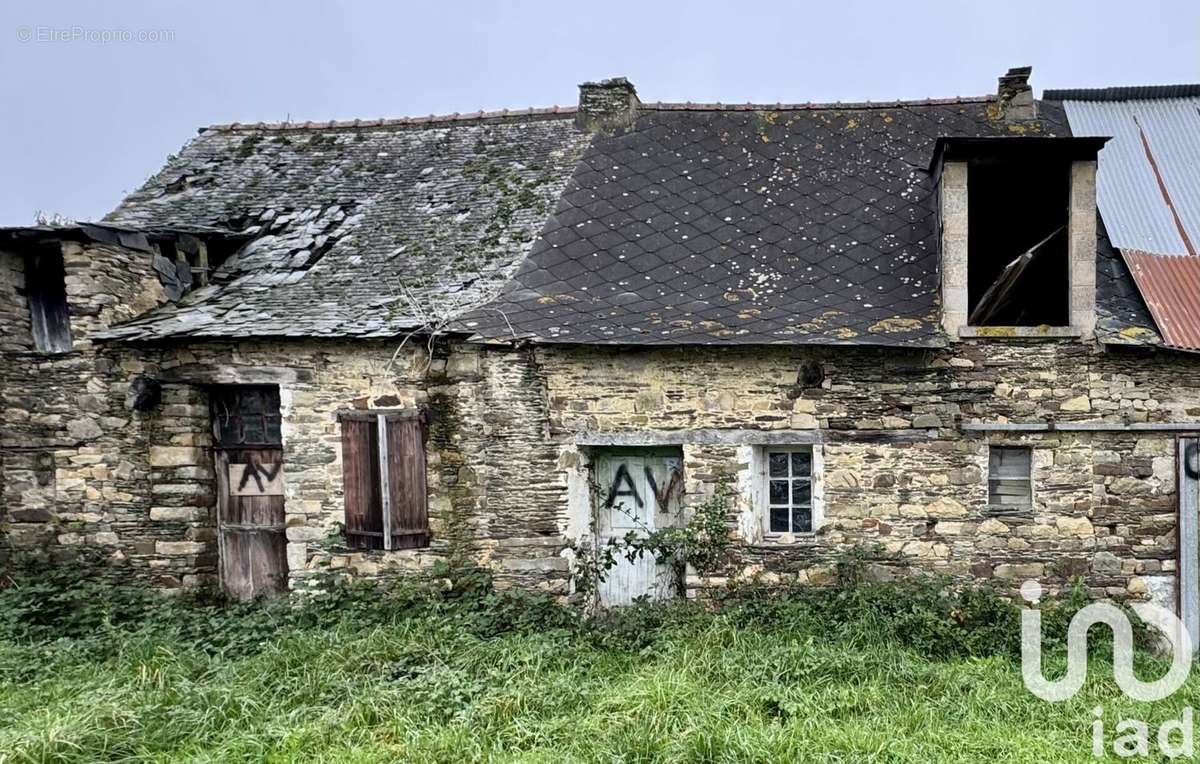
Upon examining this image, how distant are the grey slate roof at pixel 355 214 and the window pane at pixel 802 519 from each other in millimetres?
3766

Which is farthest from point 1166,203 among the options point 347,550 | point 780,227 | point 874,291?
point 347,550

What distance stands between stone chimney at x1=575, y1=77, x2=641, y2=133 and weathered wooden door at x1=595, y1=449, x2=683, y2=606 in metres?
4.86

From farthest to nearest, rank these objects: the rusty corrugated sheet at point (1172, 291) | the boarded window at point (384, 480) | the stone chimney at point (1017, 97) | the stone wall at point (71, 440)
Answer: the stone chimney at point (1017, 97) < the stone wall at point (71, 440) < the boarded window at point (384, 480) < the rusty corrugated sheet at point (1172, 291)

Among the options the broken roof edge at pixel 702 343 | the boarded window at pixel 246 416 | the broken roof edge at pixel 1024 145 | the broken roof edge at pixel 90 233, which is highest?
the broken roof edge at pixel 1024 145

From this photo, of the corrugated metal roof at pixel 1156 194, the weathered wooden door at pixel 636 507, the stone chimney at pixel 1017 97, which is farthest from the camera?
the stone chimney at pixel 1017 97

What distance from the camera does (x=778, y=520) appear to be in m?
7.20

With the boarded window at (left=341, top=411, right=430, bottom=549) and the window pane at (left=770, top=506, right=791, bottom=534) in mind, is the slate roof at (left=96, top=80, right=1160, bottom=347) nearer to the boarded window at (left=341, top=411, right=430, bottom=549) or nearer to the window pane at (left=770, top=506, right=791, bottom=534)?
the boarded window at (left=341, top=411, right=430, bottom=549)

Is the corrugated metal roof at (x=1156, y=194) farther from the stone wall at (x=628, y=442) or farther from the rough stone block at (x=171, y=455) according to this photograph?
the rough stone block at (x=171, y=455)

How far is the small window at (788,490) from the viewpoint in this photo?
7145 mm

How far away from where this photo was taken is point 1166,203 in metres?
7.78

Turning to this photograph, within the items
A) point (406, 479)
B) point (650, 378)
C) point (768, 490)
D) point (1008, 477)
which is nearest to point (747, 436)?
point (768, 490)

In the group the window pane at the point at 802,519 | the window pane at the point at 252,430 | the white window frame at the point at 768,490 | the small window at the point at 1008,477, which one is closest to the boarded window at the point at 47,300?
the window pane at the point at 252,430

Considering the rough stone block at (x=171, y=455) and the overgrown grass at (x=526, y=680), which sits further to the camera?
the rough stone block at (x=171, y=455)

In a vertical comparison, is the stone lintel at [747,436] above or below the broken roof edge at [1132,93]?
below
